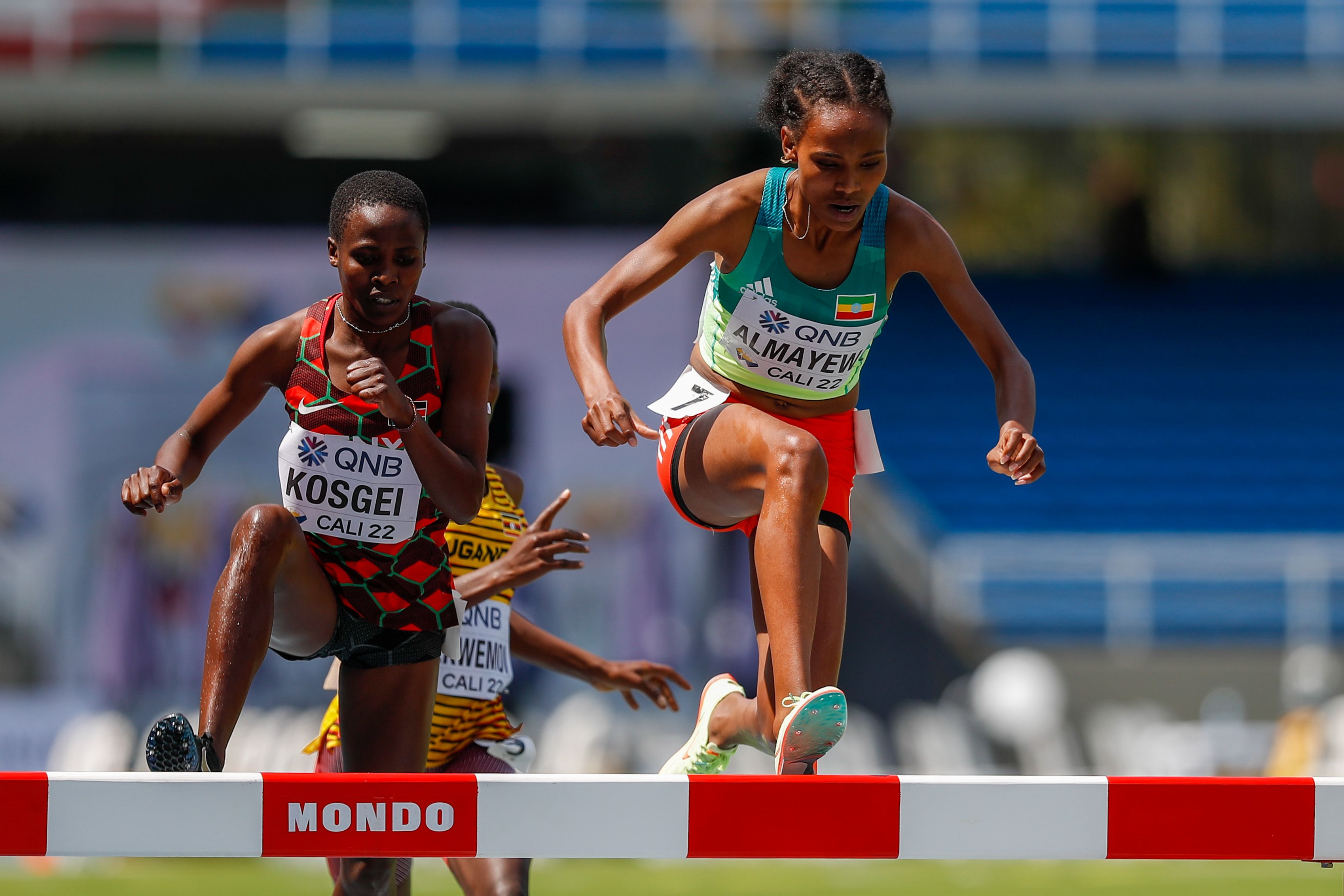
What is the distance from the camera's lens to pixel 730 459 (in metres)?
3.86

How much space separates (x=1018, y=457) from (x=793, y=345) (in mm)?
644

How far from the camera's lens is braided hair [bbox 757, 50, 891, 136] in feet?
12.0

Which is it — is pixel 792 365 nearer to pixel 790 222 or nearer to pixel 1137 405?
pixel 790 222

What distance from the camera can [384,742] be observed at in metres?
3.79

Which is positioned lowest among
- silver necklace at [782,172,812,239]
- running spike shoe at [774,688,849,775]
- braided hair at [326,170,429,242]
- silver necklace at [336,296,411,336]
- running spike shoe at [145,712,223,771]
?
running spike shoe at [145,712,223,771]

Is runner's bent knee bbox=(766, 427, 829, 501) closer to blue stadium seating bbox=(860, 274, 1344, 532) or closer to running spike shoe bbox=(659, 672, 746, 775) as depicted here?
running spike shoe bbox=(659, 672, 746, 775)

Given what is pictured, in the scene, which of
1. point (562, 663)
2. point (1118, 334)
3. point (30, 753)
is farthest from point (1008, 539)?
point (562, 663)

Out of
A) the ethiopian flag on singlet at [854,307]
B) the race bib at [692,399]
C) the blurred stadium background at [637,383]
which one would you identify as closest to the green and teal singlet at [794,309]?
the ethiopian flag on singlet at [854,307]

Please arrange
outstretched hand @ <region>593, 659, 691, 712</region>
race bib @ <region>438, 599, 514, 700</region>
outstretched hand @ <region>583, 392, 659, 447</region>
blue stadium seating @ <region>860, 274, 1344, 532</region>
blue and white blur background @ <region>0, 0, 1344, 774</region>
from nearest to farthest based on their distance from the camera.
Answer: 1. outstretched hand @ <region>583, 392, 659, 447</region>
2. race bib @ <region>438, 599, 514, 700</region>
3. outstretched hand @ <region>593, 659, 691, 712</region>
4. blue and white blur background @ <region>0, 0, 1344, 774</region>
5. blue stadium seating @ <region>860, 274, 1344, 532</region>

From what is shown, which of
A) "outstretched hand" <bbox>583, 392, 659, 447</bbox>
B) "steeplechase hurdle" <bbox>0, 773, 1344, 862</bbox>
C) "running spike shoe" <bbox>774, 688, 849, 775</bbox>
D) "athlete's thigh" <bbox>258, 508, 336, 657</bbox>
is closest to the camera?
"steeplechase hurdle" <bbox>0, 773, 1344, 862</bbox>

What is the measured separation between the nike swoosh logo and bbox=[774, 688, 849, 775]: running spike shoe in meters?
1.16

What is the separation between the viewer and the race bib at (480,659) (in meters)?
4.52

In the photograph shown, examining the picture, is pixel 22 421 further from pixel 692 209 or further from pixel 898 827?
pixel 898 827

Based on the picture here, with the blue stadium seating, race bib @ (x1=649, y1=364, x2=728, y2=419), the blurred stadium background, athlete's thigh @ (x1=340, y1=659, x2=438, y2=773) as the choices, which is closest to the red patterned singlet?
athlete's thigh @ (x1=340, y1=659, x2=438, y2=773)
